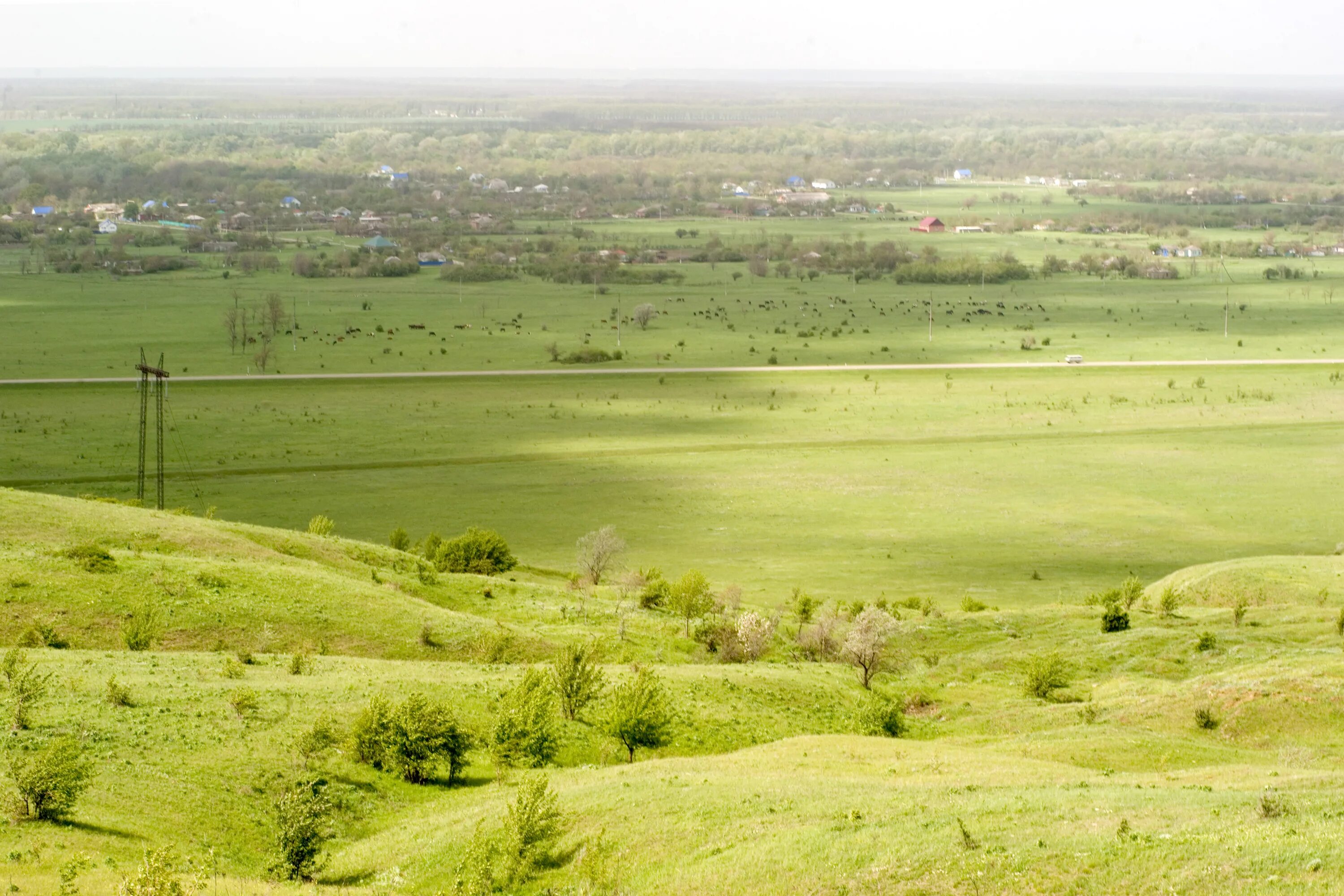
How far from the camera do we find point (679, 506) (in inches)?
2781

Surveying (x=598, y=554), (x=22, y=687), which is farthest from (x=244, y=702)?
(x=598, y=554)

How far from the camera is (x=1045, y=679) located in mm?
41688

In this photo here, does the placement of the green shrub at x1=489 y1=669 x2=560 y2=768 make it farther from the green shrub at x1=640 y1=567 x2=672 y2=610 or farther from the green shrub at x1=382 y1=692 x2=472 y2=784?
the green shrub at x1=640 y1=567 x2=672 y2=610

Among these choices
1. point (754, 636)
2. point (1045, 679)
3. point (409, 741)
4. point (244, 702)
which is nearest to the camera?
point (409, 741)

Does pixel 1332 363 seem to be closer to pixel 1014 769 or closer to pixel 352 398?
pixel 352 398

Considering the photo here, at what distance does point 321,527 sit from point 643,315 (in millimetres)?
76071

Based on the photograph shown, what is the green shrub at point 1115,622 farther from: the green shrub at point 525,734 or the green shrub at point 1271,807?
the green shrub at point 1271,807

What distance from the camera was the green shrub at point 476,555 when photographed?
56.5m

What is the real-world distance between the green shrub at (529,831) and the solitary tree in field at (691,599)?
23.6 metres

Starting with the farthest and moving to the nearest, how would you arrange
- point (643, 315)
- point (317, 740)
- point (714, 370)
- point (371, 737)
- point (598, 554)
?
point (643, 315) < point (714, 370) < point (598, 554) < point (371, 737) < point (317, 740)

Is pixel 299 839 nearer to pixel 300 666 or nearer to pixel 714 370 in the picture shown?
pixel 300 666

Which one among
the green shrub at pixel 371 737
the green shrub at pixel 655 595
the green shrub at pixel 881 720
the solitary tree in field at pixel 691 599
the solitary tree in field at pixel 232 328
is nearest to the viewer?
the green shrub at pixel 371 737

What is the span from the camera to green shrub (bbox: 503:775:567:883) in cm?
2302

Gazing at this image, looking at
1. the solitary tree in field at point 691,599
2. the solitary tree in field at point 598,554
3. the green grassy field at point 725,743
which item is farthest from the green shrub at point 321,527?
the solitary tree in field at point 691,599
